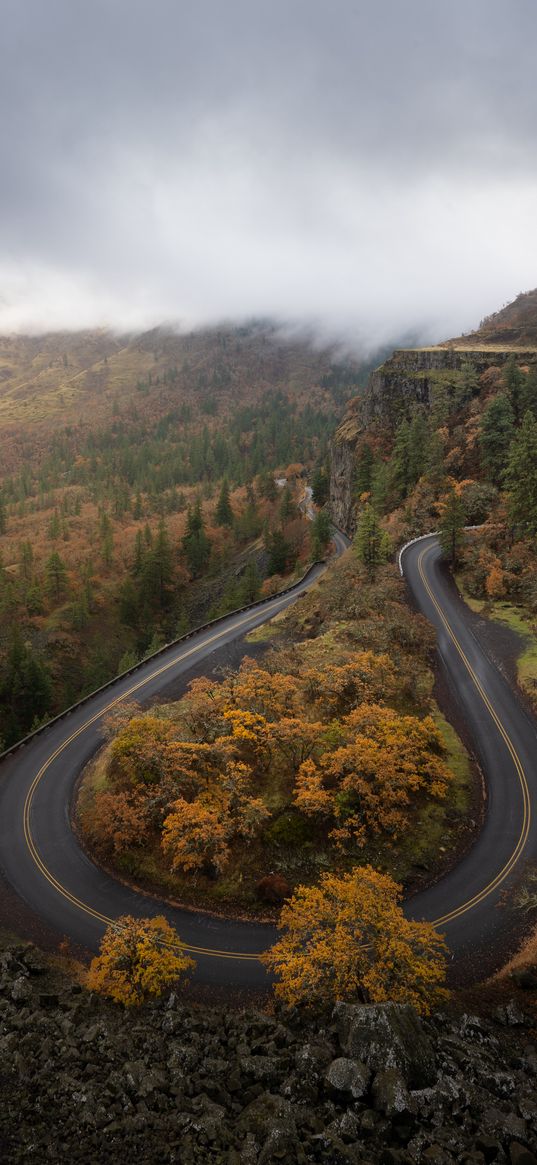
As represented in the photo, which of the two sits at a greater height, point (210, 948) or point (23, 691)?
point (210, 948)

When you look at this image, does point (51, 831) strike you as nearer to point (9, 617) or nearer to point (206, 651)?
point (206, 651)

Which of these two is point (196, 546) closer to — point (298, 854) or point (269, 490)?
point (269, 490)

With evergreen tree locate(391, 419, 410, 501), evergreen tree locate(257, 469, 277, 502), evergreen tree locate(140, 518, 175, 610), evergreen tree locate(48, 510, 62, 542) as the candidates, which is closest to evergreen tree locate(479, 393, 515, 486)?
evergreen tree locate(391, 419, 410, 501)

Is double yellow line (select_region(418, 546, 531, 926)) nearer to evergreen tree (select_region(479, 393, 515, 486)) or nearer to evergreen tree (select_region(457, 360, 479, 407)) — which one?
evergreen tree (select_region(479, 393, 515, 486))

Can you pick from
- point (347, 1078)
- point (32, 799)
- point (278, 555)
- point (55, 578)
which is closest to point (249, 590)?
point (278, 555)

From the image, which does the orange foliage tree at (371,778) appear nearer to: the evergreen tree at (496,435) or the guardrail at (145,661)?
the guardrail at (145,661)

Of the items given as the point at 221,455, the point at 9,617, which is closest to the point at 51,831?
the point at 9,617

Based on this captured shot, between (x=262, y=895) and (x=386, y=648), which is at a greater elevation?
(x=386, y=648)
